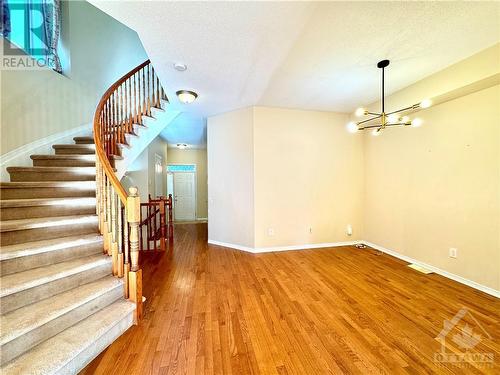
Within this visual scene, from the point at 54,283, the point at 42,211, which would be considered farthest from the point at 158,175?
the point at 54,283

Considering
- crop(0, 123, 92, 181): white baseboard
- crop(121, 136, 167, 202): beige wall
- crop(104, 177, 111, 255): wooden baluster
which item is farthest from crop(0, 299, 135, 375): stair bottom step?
crop(121, 136, 167, 202): beige wall

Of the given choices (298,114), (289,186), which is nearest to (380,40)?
(298,114)

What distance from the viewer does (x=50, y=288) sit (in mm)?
1678

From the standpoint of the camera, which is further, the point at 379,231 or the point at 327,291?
the point at 379,231

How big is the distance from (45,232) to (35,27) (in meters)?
3.47

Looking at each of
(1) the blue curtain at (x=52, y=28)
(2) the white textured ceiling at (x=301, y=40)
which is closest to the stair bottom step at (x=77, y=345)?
(2) the white textured ceiling at (x=301, y=40)

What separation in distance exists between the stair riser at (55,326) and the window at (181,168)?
6.03 metres

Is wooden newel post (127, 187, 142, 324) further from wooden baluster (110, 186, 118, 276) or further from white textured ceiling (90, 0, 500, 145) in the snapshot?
white textured ceiling (90, 0, 500, 145)

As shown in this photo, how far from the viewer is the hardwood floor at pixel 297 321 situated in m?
1.50

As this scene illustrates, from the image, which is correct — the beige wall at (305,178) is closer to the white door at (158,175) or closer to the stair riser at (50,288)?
the stair riser at (50,288)

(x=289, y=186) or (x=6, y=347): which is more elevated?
(x=289, y=186)

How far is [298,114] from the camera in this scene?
409 centimetres

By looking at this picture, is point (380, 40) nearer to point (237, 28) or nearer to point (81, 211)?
point (237, 28)

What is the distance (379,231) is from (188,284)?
12.0 feet
